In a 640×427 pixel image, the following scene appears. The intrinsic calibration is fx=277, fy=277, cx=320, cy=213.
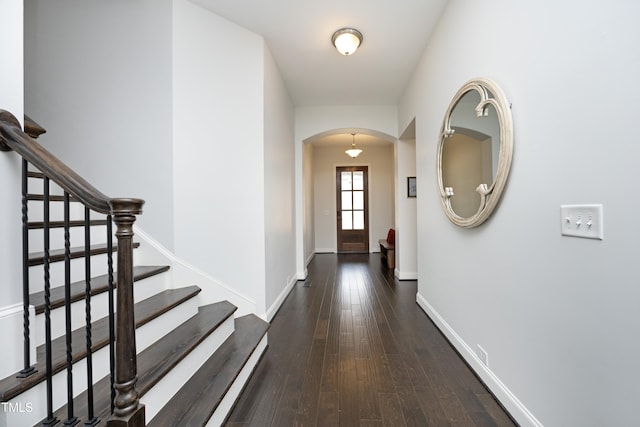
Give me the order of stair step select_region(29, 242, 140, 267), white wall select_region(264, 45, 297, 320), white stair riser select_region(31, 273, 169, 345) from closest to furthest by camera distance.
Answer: white stair riser select_region(31, 273, 169, 345) → stair step select_region(29, 242, 140, 267) → white wall select_region(264, 45, 297, 320)

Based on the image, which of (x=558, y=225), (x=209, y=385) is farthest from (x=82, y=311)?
(x=558, y=225)

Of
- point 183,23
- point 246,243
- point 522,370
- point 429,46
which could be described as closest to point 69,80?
point 183,23

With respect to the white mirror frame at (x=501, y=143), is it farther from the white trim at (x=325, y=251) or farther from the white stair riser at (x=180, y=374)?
the white trim at (x=325, y=251)

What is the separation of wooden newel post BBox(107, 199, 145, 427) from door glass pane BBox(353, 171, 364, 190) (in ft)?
22.9

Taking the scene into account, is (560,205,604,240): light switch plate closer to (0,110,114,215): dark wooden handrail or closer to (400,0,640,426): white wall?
(400,0,640,426): white wall

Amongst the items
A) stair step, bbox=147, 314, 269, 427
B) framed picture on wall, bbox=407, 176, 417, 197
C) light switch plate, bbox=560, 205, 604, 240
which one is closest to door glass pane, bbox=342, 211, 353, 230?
framed picture on wall, bbox=407, 176, 417, 197

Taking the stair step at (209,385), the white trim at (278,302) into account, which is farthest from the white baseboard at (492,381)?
the white trim at (278,302)

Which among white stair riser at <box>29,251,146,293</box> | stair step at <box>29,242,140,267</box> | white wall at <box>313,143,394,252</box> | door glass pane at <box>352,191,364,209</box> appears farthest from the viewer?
door glass pane at <box>352,191,364,209</box>

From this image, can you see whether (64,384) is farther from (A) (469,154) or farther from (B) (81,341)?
(A) (469,154)

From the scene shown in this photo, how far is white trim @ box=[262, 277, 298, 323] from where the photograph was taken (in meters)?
2.87

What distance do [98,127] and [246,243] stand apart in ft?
5.28

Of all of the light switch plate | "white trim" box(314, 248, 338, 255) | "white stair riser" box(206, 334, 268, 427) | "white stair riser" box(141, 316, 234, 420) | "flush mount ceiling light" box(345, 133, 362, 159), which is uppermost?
"flush mount ceiling light" box(345, 133, 362, 159)

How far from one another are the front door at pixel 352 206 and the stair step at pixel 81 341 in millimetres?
5807

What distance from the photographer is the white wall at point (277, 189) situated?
2.86 metres
